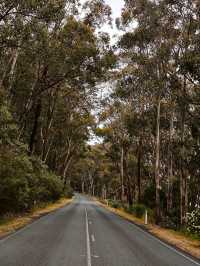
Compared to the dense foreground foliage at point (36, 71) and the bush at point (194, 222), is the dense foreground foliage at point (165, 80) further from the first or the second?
the dense foreground foliage at point (36, 71)

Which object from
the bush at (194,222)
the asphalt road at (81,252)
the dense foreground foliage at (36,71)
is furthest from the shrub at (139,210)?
the asphalt road at (81,252)

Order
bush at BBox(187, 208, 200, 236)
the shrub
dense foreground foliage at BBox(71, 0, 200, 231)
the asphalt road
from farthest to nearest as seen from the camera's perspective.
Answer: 1. the shrub
2. dense foreground foliage at BBox(71, 0, 200, 231)
3. bush at BBox(187, 208, 200, 236)
4. the asphalt road

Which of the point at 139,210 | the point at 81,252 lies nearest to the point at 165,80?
the point at 139,210

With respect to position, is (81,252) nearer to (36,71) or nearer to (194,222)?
(194,222)

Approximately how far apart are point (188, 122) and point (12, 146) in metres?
15.1

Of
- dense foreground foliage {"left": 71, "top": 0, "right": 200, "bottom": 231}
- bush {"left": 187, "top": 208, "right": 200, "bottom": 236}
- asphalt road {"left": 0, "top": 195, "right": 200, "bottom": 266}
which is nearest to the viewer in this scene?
asphalt road {"left": 0, "top": 195, "right": 200, "bottom": 266}

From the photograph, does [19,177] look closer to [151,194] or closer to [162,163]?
[151,194]

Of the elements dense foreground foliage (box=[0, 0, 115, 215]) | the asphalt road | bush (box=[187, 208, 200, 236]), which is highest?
dense foreground foliage (box=[0, 0, 115, 215])

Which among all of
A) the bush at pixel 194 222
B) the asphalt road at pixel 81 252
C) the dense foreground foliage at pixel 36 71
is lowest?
the asphalt road at pixel 81 252

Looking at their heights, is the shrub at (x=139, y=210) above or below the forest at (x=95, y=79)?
below

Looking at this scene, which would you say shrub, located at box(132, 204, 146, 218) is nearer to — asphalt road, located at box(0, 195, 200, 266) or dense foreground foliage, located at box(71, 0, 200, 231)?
dense foreground foliage, located at box(71, 0, 200, 231)

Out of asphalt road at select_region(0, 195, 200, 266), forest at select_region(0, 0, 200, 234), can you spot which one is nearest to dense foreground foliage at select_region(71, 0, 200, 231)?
forest at select_region(0, 0, 200, 234)

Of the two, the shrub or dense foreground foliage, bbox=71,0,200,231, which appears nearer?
dense foreground foliage, bbox=71,0,200,231

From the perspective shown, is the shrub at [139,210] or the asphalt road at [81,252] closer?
the asphalt road at [81,252]
